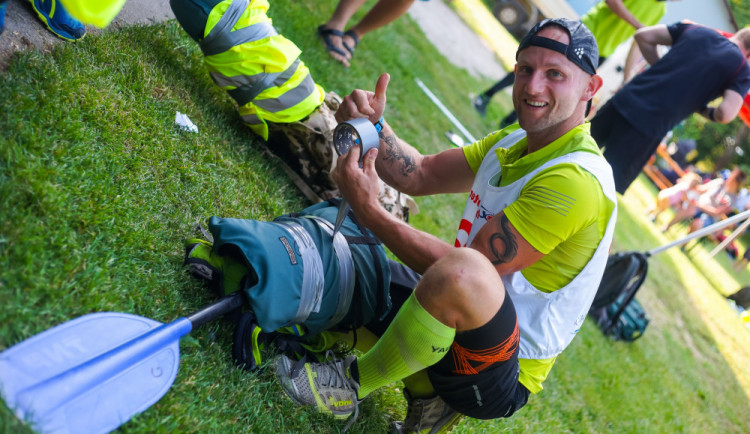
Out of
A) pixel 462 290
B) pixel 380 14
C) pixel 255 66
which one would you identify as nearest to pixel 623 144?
pixel 380 14

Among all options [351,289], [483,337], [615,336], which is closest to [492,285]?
[483,337]

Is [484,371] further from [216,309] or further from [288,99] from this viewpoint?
[288,99]

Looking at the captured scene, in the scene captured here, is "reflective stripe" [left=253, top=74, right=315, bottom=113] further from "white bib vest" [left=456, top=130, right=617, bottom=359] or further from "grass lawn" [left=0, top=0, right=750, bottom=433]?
"white bib vest" [left=456, top=130, right=617, bottom=359]

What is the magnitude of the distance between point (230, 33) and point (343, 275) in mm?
1375

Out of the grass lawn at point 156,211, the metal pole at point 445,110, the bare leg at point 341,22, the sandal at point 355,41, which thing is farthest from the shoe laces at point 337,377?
the metal pole at point 445,110

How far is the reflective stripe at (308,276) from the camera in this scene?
82.9 inches

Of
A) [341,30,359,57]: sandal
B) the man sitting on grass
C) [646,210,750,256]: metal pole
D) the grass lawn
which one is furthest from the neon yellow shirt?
[646,210,750,256]: metal pole

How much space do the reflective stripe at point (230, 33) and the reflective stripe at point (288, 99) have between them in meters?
0.31

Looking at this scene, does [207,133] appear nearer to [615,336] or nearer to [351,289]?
[351,289]

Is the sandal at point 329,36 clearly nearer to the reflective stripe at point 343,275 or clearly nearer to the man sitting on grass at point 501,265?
the man sitting on grass at point 501,265

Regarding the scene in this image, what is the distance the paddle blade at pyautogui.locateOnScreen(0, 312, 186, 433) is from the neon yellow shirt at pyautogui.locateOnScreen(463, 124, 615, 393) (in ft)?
3.96

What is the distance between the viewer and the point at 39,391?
1418 mm

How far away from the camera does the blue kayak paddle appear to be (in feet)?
4.62

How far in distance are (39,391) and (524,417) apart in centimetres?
253
